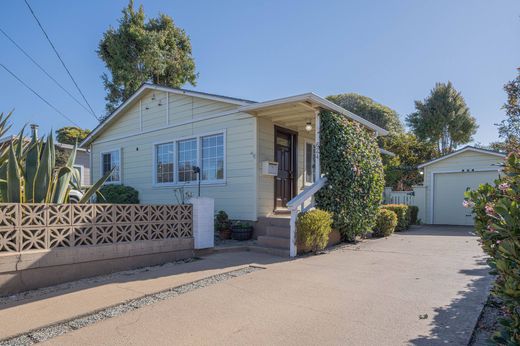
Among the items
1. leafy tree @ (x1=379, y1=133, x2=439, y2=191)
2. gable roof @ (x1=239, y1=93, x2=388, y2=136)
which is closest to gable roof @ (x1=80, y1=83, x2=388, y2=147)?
gable roof @ (x1=239, y1=93, x2=388, y2=136)

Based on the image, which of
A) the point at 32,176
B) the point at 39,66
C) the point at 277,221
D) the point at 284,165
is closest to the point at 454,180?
the point at 284,165

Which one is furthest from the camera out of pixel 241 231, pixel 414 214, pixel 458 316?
pixel 414 214

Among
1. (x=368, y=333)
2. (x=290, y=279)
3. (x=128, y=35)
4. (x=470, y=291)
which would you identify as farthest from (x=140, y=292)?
(x=128, y=35)

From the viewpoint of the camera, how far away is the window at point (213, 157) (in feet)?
30.9

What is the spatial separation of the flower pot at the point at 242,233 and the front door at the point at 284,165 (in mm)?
1270

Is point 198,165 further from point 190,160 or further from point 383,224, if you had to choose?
point 383,224

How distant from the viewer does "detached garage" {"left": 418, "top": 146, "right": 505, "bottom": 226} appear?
12.8 meters

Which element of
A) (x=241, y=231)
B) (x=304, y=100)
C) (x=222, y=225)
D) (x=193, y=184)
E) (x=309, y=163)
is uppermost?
(x=304, y=100)

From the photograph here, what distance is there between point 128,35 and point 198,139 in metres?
14.2

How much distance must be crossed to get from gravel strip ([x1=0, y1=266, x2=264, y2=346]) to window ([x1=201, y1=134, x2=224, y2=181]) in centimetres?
449

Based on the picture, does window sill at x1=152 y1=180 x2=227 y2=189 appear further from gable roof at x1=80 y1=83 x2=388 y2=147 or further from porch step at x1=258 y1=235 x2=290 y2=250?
porch step at x1=258 y1=235 x2=290 y2=250

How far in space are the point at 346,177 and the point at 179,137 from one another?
17.7 feet

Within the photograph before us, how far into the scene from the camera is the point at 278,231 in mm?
7371

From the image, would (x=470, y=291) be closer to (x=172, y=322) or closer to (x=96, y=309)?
(x=172, y=322)
